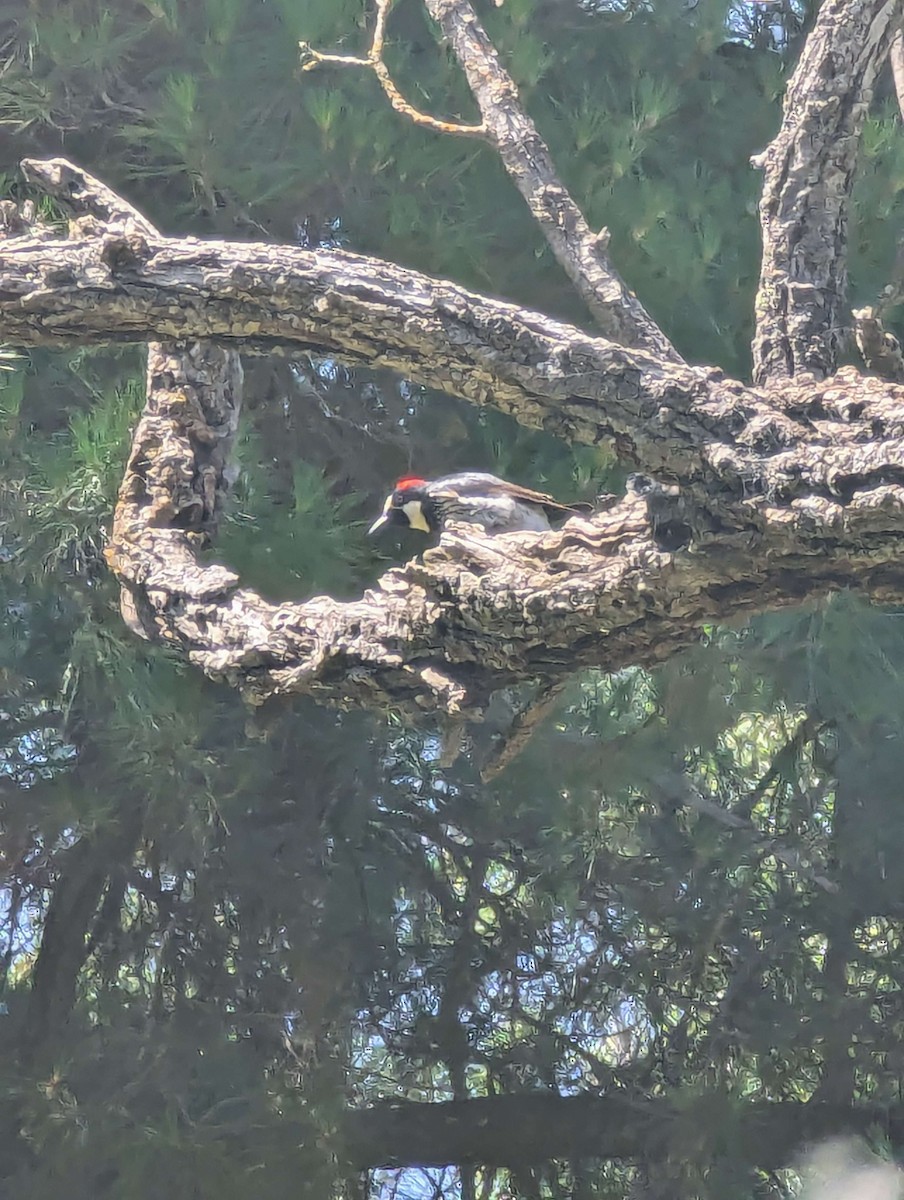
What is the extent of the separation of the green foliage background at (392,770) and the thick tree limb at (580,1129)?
0.7 inches

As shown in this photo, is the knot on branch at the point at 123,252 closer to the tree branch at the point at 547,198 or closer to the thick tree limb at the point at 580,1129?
the tree branch at the point at 547,198

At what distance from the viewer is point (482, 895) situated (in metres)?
1.94

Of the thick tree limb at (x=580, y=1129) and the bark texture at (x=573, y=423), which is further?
the thick tree limb at (x=580, y=1129)

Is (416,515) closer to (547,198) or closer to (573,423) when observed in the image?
(547,198)

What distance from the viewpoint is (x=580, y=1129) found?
1997 millimetres

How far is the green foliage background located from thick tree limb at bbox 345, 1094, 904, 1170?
0.06 feet

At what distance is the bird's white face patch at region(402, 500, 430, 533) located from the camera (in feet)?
4.54

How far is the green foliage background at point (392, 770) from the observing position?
160 cm

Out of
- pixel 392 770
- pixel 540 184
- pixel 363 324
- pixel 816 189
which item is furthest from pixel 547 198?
pixel 392 770

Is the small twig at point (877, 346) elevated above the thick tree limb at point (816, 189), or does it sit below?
below

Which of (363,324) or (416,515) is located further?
(416,515)

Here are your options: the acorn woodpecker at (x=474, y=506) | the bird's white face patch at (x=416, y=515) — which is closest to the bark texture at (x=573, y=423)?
the acorn woodpecker at (x=474, y=506)

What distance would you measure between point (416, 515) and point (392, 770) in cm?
55

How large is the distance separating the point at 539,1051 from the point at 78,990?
735mm
